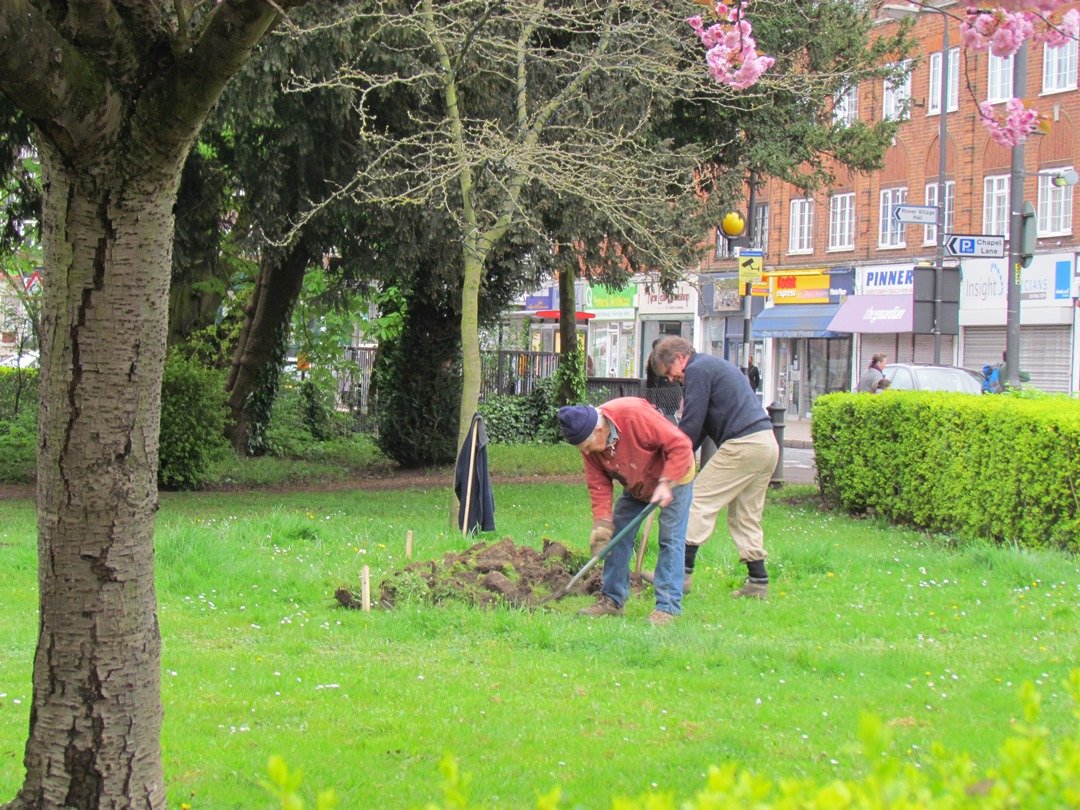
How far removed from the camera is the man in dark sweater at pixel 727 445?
827 cm

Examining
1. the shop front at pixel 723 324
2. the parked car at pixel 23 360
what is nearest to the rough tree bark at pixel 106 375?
the parked car at pixel 23 360

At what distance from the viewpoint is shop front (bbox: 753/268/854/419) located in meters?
41.7

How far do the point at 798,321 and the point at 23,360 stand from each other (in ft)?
86.9

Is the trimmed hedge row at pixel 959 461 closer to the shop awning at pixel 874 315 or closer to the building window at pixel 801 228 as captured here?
the shop awning at pixel 874 315

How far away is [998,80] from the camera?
116 feet

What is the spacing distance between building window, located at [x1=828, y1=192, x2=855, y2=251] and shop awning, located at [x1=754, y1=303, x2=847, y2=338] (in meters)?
2.18

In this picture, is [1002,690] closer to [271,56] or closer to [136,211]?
[136,211]

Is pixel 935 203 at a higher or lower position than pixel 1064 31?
higher

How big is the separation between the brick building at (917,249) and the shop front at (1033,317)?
44 mm

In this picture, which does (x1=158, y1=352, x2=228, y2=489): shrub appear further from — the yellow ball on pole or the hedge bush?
the yellow ball on pole

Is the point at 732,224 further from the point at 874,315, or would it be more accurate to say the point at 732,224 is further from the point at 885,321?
the point at 874,315

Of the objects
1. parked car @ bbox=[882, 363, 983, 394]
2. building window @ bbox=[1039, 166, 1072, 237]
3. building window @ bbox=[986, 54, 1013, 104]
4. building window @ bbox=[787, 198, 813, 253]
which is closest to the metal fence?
parked car @ bbox=[882, 363, 983, 394]

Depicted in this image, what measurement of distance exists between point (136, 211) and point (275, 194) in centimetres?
1095

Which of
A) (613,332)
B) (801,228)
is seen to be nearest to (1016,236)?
(801,228)
